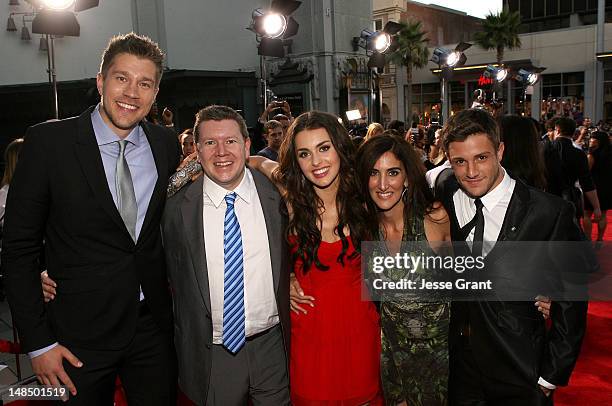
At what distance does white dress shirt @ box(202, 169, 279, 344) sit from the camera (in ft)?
7.75

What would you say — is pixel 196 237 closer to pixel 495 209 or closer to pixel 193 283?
pixel 193 283

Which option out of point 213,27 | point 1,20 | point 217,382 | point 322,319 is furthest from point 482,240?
point 213,27

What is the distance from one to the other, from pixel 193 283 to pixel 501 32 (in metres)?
31.1

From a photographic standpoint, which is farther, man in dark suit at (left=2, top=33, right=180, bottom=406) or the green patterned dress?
the green patterned dress

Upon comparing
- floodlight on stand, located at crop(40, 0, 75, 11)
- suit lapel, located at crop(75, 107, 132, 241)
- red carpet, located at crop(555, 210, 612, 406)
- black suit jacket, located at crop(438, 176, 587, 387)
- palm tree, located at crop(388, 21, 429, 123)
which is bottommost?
red carpet, located at crop(555, 210, 612, 406)

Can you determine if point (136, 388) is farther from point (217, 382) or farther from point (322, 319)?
point (322, 319)

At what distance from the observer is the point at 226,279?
230cm

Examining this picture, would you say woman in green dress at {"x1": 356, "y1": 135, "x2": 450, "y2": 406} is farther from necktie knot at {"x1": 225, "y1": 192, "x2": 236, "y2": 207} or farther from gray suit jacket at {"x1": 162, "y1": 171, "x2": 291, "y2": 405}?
necktie knot at {"x1": 225, "y1": 192, "x2": 236, "y2": 207}

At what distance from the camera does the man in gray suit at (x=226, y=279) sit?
2.30 metres

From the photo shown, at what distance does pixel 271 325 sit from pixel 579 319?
4.44ft

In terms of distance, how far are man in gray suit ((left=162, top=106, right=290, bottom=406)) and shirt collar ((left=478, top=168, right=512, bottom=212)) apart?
954 mm

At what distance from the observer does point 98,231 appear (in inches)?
81.7

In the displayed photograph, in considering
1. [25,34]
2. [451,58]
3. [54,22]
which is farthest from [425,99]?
[54,22]

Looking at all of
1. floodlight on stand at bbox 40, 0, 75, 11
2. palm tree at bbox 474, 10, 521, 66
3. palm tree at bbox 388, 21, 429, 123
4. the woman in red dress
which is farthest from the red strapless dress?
palm tree at bbox 474, 10, 521, 66
